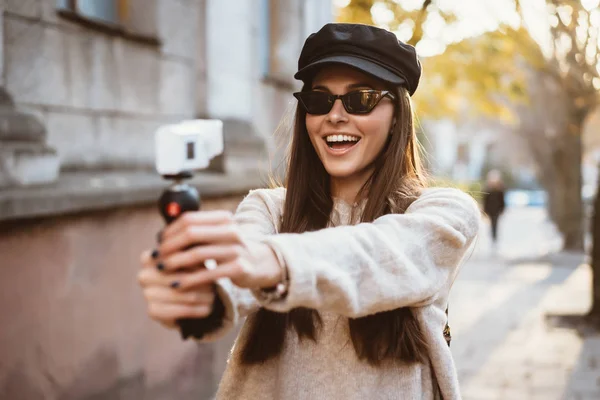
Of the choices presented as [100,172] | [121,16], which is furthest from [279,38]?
[100,172]

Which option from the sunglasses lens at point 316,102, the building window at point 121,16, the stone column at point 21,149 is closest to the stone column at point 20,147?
the stone column at point 21,149

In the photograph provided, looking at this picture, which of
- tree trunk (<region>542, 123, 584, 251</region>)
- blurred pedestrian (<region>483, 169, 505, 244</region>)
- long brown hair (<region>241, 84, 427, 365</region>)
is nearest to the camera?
long brown hair (<region>241, 84, 427, 365</region>)

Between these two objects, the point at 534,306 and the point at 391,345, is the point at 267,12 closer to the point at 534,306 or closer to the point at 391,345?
the point at 534,306

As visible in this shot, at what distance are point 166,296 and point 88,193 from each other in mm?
3216

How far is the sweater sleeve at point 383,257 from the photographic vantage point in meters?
1.44

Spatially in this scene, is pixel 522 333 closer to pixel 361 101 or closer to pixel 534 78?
pixel 361 101

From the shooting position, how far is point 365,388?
1914mm

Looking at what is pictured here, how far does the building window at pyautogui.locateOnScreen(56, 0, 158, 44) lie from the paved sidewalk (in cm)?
405

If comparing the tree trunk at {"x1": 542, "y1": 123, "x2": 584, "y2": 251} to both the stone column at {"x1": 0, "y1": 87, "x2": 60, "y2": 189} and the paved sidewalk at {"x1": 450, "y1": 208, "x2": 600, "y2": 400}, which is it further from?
the stone column at {"x1": 0, "y1": 87, "x2": 60, "y2": 189}

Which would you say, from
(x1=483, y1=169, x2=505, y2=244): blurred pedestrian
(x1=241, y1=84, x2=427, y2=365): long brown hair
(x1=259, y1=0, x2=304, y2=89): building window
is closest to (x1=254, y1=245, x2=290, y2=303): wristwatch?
(x1=241, y1=84, x2=427, y2=365): long brown hair

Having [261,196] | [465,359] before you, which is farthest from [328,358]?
[465,359]

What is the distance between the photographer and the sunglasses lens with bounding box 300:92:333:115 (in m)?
2.05

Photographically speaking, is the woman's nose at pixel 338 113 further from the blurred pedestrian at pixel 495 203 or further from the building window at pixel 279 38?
the blurred pedestrian at pixel 495 203

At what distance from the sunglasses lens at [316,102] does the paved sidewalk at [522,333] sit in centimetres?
476
